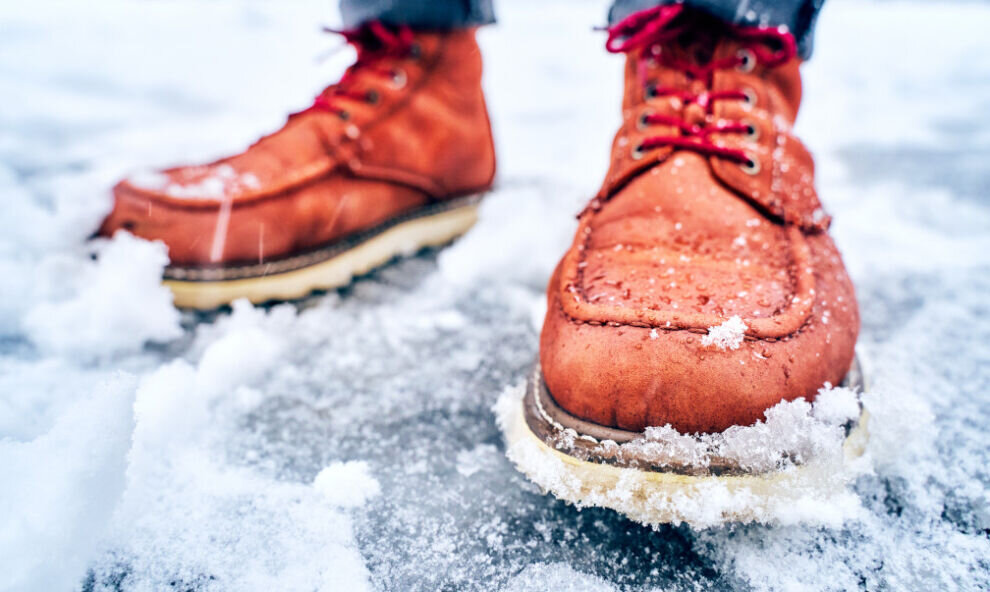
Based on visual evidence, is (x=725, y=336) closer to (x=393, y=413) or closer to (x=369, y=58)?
(x=393, y=413)

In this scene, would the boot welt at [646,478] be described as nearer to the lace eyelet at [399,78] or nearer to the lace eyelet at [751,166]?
the lace eyelet at [751,166]

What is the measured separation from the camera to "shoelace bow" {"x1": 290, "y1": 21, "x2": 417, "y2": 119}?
1.37 m

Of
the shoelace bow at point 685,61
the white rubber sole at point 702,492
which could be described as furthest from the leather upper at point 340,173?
the white rubber sole at point 702,492

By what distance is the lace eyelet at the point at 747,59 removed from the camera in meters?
1.05

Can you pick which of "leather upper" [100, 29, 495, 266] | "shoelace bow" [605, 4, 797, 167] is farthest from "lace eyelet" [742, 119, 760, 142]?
"leather upper" [100, 29, 495, 266]

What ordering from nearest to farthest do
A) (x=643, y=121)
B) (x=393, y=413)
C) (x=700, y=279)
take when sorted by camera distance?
(x=700, y=279) → (x=393, y=413) → (x=643, y=121)

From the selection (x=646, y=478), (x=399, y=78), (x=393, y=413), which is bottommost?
(x=393, y=413)

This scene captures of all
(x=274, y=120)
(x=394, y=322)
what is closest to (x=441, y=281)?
(x=394, y=322)

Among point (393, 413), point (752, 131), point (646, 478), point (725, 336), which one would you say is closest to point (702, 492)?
point (646, 478)

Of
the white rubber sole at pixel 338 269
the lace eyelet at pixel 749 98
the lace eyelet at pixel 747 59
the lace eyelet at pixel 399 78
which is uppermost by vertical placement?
the lace eyelet at pixel 747 59

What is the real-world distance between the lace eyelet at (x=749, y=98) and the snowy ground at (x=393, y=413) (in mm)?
452

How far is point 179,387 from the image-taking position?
896 millimetres

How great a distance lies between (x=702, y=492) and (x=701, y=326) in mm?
181

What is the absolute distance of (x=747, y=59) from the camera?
106cm
